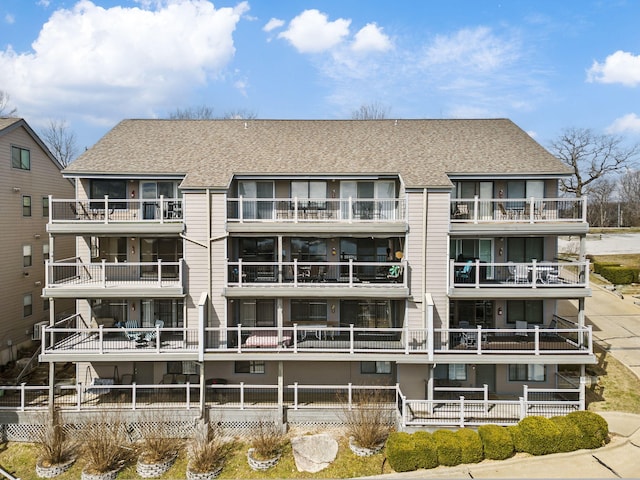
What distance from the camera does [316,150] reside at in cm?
2041

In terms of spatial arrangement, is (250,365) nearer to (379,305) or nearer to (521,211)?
(379,305)

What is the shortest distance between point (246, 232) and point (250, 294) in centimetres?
252

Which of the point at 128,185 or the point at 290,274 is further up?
the point at 128,185

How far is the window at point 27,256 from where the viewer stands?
2411cm

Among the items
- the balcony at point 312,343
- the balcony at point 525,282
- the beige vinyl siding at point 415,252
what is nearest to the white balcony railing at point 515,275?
the balcony at point 525,282

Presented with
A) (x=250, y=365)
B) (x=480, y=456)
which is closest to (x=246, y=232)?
(x=250, y=365)

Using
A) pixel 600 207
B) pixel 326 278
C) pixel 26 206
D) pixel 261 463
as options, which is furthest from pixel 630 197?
pixel 26 206

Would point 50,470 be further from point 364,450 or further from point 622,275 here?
point 622,275

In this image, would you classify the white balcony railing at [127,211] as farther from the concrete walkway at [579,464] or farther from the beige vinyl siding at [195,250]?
the concrete walkway at [579,464]

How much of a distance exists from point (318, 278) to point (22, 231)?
17773 millimetres

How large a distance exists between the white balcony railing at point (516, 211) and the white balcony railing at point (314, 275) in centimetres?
346

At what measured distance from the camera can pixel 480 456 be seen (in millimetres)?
14055

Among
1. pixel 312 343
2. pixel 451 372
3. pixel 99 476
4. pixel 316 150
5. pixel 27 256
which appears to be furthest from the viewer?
pixel 27 256

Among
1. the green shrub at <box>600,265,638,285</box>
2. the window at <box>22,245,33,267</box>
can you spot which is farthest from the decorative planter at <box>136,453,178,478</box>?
the green shrub at <box>600,265,638,285</box>
